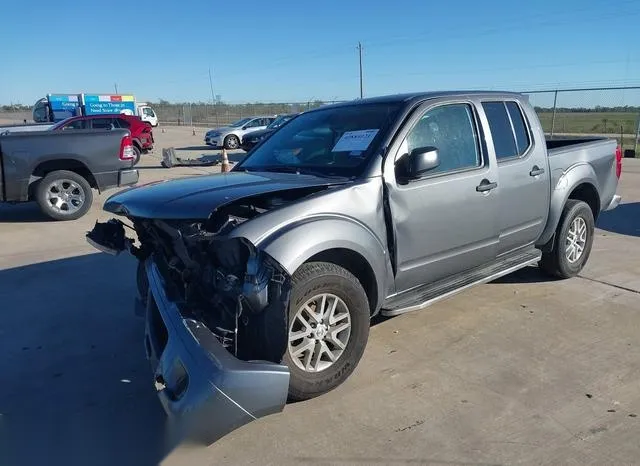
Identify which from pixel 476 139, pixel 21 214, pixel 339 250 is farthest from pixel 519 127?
pixel 21 214

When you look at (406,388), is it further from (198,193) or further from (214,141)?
(214,141)

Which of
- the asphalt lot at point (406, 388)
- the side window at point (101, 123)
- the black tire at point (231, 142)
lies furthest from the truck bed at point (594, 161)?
the black tire at point (231, 142)

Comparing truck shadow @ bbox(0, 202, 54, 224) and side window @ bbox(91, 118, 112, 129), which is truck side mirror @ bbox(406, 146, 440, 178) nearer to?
truck shadow @ bbox(0, 202, 54, 224)

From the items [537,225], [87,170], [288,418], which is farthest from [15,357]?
[87,170]

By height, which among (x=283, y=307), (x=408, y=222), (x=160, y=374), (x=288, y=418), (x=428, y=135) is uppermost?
(x=428, y=135)

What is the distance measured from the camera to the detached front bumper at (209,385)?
2.56 m

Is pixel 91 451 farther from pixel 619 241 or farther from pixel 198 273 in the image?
pixel 619 241

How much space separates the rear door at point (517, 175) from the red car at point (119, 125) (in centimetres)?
1461

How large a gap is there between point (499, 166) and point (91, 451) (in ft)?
11.7

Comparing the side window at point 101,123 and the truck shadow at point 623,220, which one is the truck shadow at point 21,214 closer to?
the side window at point 101,123

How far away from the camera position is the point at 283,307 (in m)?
2.93

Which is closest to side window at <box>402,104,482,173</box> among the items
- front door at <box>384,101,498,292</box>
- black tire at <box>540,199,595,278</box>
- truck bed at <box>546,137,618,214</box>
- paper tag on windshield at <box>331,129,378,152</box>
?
front door at <box>384,101,498,292</box>

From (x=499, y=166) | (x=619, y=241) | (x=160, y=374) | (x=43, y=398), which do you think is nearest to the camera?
(x=160, y=374)

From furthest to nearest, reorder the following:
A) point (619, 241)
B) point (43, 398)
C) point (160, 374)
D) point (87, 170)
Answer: point (87, 170)
point (619, 241)
point (43, 398)
point (160, 374)
